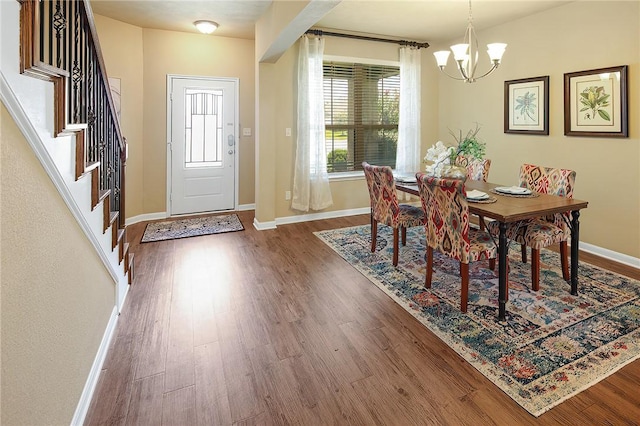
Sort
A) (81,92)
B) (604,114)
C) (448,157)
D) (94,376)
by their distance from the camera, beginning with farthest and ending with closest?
1. (604,114)
2. (448,157)
3. (81,92)
4. (94,376)

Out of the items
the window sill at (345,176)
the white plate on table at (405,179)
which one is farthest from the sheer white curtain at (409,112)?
the white plate on table at (405,179)

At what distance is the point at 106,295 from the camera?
2256 millimetres

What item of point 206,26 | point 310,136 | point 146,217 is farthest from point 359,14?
point 146,217

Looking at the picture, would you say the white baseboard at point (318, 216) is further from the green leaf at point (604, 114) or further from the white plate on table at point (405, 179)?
the green leaf at point (604, 114)

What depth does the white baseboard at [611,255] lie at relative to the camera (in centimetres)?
354

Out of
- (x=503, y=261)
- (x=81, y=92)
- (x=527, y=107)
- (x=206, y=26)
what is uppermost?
(x=206, y=26)

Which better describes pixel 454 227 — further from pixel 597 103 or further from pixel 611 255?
pixel 597 103

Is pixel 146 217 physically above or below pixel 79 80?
below

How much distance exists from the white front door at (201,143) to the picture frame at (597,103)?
176 inches

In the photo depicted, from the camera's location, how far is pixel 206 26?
4.62m

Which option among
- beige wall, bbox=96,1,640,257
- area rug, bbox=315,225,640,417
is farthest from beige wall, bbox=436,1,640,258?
area rug, bbox=315,225,640,417

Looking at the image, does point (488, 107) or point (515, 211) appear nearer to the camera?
point (515, 211)

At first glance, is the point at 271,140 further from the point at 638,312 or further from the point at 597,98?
the point at 638,312

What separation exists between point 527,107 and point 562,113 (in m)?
0.44
